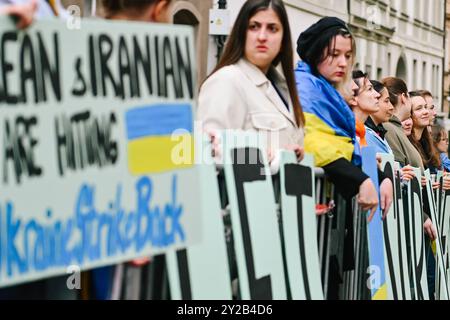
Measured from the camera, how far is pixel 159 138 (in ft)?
11.9

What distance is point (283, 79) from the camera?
17.2 ft

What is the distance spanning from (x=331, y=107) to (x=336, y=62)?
25 centimetres

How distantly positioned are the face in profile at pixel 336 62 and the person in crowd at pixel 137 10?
2.15 m

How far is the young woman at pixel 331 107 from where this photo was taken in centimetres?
559

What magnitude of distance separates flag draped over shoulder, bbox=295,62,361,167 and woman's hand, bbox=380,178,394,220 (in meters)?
0.42

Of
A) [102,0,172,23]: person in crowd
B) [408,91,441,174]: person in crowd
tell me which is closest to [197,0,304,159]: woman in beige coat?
[102,0,172,23]: person in crowd

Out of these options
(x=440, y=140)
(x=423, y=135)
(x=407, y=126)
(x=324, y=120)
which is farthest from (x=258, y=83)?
(x=440, y=140)

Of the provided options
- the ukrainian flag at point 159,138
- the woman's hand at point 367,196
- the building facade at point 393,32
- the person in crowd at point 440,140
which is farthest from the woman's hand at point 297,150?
the building facade at point 393,32

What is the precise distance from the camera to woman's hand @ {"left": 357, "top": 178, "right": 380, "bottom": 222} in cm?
566

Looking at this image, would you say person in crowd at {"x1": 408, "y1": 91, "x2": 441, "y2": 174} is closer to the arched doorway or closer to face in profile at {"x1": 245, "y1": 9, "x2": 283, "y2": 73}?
face in profile at {"x1": 245, "y1": 9, "x2": 283, "y2": 73}

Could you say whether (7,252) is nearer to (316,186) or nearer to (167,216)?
(167,216)

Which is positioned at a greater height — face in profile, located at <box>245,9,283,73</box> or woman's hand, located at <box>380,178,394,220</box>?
face in profile, located at <box>245,9,283,73</box>

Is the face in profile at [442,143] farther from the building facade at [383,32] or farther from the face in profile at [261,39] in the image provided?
the face in profile at [261,39]

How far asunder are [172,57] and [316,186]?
1866 mm
